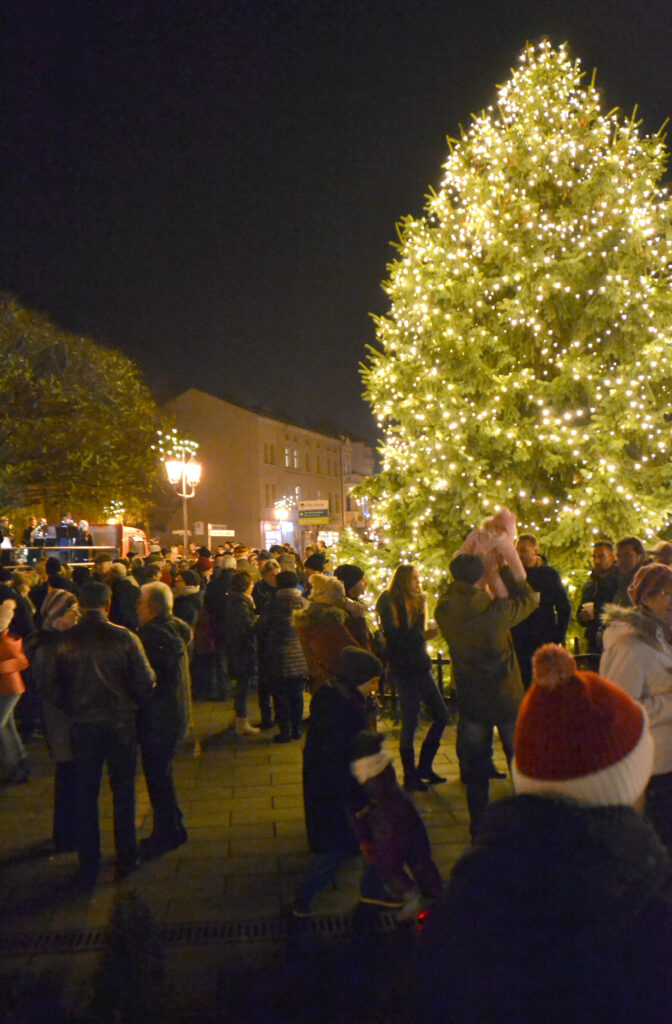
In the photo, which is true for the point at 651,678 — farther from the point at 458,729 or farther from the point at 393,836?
the point at 458,729

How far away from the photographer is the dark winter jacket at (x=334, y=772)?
4461 mm

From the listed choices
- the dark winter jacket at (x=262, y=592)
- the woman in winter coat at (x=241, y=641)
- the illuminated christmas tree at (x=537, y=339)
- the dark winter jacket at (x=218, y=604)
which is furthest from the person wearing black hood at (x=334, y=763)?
the illuminated christmas tree at (x=537, y=339)

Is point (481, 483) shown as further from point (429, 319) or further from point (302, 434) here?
point (302, 434)

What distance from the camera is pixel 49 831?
657 centimetres

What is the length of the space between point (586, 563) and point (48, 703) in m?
8.08

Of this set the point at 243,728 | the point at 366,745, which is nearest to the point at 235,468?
the point at 243,728

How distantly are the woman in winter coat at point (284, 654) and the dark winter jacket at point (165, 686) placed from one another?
2.81 m

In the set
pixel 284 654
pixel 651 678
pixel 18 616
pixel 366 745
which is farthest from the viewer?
pixel 284 654

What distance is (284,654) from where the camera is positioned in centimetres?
904

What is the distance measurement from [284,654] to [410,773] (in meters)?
2.34

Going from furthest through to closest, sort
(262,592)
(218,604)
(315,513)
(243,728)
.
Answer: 1. (315,513)
2. (262,592)
3. (218,604)
4. (243,728)

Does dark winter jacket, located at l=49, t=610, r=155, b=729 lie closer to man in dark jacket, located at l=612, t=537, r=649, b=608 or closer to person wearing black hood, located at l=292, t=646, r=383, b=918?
person wearing black hood, located at l=292, t=646, r=383, b=918

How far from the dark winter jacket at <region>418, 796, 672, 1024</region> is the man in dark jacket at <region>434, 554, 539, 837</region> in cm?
369

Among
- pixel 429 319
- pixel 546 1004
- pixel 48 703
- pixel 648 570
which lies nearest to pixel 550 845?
pixel 546 1004
